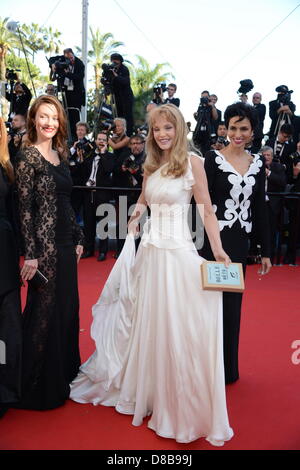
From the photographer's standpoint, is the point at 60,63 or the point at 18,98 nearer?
the point at 60,63

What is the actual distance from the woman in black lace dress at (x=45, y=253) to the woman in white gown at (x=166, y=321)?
0.74ft

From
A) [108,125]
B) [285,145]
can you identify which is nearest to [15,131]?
[108,125]

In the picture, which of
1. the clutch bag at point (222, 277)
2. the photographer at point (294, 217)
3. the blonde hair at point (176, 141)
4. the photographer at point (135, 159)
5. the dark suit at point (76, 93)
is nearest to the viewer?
the clutch bag at point (222, 277)

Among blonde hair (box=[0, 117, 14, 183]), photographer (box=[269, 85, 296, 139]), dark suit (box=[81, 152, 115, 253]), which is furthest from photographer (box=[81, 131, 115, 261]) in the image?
blonde hair (box=[0, 117, 14, 183])

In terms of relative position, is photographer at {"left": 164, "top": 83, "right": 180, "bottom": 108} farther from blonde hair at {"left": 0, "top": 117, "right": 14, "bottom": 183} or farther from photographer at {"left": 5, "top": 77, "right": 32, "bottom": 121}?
blonde hair at {"left": 0, "top": 117, "right": 14, "bottom": 183}

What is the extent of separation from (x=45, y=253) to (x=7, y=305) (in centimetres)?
36

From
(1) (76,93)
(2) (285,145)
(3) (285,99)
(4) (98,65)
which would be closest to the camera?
(2) (285,145)

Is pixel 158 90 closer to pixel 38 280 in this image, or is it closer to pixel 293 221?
pixel 293 221

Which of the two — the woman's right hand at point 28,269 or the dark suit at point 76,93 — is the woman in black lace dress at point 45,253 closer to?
the woman's right hand at point 28,269

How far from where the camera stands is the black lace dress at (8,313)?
250 centimetres

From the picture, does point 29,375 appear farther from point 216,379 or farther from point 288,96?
point 288,96

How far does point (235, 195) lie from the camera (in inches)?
116

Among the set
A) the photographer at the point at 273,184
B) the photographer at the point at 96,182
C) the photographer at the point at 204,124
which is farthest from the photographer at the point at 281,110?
the photographer at the point at 96,182
